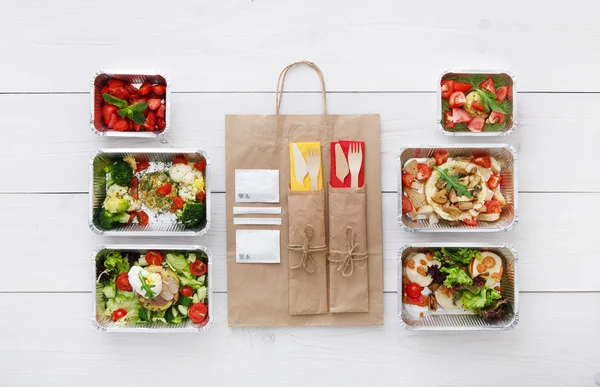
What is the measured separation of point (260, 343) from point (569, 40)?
4.51 ft

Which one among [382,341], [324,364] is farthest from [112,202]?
[382,341]

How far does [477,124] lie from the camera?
4.10 ft

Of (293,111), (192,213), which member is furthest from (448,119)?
(192,213)

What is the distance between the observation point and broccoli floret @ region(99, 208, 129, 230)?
123 cm

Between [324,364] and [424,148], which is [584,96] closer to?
[424,148]

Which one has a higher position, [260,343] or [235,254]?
[235,254]

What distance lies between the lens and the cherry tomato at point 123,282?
4.14 ft

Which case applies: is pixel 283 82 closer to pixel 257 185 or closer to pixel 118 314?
pixel 257 185

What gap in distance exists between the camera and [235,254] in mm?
1291

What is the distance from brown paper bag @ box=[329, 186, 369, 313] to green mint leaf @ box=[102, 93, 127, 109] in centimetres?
66

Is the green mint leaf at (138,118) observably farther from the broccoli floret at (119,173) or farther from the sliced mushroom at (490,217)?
the sliced mushroom at (490,217)

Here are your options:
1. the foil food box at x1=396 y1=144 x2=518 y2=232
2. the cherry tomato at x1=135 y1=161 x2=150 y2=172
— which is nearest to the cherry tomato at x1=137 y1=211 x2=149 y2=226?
the cherry tomato at x1=135 y1=161 x2=150 y2=172

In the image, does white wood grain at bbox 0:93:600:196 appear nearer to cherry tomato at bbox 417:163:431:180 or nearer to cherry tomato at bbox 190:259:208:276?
cherry tomato at bbox 417:163:431:180

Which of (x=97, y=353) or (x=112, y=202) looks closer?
(x=112, y=202)
